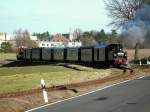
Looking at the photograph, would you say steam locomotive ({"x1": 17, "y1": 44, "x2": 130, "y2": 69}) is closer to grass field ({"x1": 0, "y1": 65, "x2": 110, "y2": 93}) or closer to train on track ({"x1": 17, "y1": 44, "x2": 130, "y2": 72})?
train on track ({"x1": 17, "y1": 44, "x2": 130, "y2": 72})

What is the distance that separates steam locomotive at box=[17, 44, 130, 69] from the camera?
53781mm

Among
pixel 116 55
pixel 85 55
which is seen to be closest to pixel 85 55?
pixel 85 55

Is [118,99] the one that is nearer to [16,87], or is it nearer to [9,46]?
[16,87]

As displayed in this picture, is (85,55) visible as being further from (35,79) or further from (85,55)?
(35,79)

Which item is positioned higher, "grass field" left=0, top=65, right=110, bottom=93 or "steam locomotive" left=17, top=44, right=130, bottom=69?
"steam locomotive" left=17, top=44, right=130, bottom=69

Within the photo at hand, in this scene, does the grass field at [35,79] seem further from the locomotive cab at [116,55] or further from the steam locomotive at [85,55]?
the steam locomotive at [85,55]

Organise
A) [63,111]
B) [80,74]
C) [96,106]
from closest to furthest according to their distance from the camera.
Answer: [63,111] < [96,106] < [80,74]

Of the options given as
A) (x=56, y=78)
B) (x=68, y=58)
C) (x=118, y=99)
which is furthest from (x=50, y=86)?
(x=68, y=58)

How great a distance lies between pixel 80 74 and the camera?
38.8 metres

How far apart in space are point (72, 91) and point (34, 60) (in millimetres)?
52575

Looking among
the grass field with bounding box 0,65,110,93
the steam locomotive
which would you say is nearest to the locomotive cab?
the steam locomotive

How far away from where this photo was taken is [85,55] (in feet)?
200

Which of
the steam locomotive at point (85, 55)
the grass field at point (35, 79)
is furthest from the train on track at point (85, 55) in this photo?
the grass field at point (35, 79)

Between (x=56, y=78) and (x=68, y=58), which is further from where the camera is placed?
(x=68, y=58)
